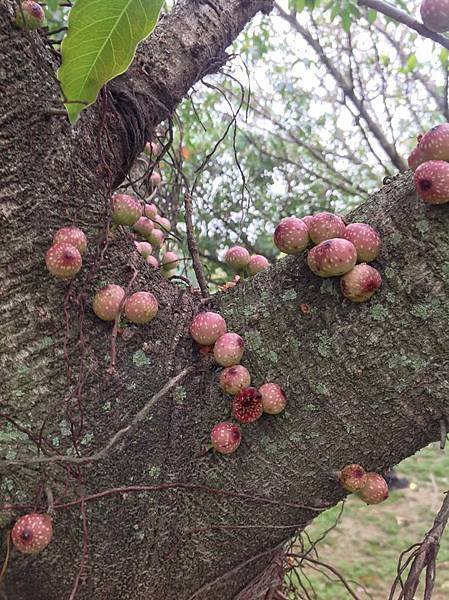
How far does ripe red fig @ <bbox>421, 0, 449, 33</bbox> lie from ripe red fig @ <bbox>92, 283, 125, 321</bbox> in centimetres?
66

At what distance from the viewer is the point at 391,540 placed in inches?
133

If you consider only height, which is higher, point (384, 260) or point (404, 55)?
point (404, 55)

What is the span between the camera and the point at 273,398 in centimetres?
87

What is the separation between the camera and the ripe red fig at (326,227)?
89 cm

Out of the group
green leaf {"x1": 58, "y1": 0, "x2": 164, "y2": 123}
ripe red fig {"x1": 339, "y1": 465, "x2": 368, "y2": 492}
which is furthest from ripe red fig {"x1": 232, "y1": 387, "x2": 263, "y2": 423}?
green leaf {"x1": 58, "y1": 0, "x2": 164, "y2": 123}

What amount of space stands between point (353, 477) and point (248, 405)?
20 centimetres

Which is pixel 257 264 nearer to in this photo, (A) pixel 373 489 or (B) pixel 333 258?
(B) pixel 333 258

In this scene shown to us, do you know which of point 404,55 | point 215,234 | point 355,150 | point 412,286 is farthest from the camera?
point 355,150

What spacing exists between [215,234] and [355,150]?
1.68 meters

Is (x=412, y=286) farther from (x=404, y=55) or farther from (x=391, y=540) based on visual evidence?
(x=404, y=55)

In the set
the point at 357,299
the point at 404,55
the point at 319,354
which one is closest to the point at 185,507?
the point at 319,354

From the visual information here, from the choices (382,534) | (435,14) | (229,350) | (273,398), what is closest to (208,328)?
(229,350)

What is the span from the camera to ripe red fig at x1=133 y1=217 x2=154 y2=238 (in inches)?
52.8

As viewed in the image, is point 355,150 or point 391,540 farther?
point 355,150
